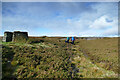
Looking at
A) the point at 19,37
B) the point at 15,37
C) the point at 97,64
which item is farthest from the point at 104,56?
the point at 15,37

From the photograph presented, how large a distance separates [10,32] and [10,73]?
13523 millimetres

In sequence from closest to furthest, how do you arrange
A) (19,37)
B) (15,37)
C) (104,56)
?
(104,56) < (15,37) < (19,37)

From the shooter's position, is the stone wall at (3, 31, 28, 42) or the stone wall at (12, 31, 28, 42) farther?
the stone wall at (12, 31, 28, 42)

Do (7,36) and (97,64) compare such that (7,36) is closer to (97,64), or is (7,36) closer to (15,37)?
(15,37)

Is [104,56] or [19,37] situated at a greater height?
[19,37]

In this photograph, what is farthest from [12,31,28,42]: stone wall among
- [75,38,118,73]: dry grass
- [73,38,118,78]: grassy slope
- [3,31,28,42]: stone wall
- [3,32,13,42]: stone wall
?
[75,38,118,73]: dry grass

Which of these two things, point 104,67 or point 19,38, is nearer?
point 104,67

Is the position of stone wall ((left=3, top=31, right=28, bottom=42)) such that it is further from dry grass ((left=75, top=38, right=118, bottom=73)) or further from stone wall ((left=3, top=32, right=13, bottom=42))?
dry grass ((left=75, top=38, right=118, bottom=73))

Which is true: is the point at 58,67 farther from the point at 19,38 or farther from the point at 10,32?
the point at 10,32

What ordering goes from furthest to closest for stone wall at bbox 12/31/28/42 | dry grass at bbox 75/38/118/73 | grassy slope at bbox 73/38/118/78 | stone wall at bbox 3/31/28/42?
stone wall at bbox 12/31/28/42 → stone wall at bbox 3/31/28/42 → dry grass at bbox 75/38/118/73 → grassy slope at bbox 73/38/118/78

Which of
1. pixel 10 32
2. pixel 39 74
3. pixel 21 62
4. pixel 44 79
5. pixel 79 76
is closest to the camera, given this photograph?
pixel 44 79

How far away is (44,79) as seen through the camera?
25.2ft

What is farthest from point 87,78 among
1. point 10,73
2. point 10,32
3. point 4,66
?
point 10,32

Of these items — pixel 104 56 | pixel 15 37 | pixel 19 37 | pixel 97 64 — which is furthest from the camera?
pixel 19 37
